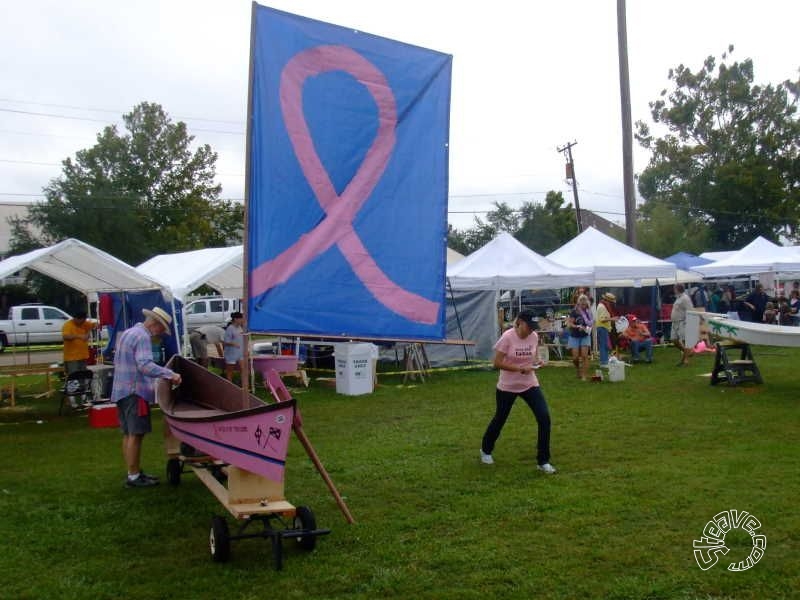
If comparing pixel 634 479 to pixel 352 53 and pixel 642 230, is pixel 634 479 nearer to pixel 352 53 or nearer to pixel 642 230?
pixel 352 53

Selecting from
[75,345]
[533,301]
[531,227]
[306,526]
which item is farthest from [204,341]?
[531,227]

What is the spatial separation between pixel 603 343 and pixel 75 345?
9.45 meters

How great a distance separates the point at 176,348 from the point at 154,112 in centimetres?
3257

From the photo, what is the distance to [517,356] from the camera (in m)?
7.11

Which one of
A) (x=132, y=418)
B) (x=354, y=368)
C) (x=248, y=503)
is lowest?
(x=248, y=503)

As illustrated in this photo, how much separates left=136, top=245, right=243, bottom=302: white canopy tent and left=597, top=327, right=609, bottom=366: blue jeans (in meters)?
7.24

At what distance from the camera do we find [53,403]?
13.2m

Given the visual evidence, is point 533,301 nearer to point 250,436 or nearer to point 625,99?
point 625,99

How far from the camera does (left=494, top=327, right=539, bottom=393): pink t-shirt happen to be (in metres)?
7.12

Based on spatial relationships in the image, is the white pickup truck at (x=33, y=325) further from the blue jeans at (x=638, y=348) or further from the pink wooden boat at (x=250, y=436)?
the pink wooden boat at (x=250, y=436)

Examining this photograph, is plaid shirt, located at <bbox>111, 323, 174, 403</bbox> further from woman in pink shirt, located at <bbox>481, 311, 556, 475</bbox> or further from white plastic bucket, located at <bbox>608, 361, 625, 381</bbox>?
white plastic bucket, located at <bbox>608, 361, 625, 381</bbox>

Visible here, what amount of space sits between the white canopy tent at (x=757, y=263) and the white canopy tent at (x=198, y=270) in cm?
1432

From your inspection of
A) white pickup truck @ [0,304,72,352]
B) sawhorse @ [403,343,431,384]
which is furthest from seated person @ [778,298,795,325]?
white pickup truck @ [0,304,72,352]

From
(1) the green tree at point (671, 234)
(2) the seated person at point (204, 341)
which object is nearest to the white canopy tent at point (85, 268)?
(2) the seated person at point (204, 341)
